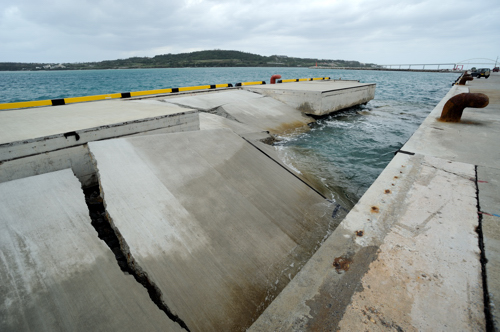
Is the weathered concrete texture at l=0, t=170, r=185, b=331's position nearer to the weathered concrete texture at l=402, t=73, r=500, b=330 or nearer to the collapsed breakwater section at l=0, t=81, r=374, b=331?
the collapsed breakwater section at l=0, t=81, r=374, b=331

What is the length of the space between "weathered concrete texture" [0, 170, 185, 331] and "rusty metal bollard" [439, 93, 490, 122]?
26.4 ft

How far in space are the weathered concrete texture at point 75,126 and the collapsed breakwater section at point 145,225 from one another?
0.02 metres

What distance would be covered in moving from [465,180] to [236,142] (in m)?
3.42

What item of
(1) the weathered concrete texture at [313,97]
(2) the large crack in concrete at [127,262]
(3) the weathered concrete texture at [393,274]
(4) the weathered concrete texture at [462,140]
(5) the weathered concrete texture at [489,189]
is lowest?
(2) the large crack in concrete at [127,262]

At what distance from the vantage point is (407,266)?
1887 millimetres

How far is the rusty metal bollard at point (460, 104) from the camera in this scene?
625 centimetres

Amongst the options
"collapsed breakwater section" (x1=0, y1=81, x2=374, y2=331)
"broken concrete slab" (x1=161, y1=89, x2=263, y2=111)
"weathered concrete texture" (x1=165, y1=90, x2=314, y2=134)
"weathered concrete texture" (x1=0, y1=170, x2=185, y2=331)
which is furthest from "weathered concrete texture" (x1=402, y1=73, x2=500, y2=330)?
"broken concrete slab" (x1=161, y1=89, x2=263, y2=111)

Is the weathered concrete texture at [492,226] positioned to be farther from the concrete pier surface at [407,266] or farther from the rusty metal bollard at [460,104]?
the rusty metal bollard at [460,104]

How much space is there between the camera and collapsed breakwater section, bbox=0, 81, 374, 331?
1.98 m

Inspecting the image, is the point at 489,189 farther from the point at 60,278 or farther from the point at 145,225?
the point at 60,278

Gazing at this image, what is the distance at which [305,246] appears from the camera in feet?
10.2

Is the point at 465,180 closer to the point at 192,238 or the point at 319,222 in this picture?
the point at 319,222

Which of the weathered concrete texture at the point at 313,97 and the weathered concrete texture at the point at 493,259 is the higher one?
the weathered concrete texture at the point at 313,97

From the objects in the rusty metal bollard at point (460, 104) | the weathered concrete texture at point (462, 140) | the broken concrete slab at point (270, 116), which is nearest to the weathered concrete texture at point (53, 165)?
the weathered concrete texture at point (462, 140)
